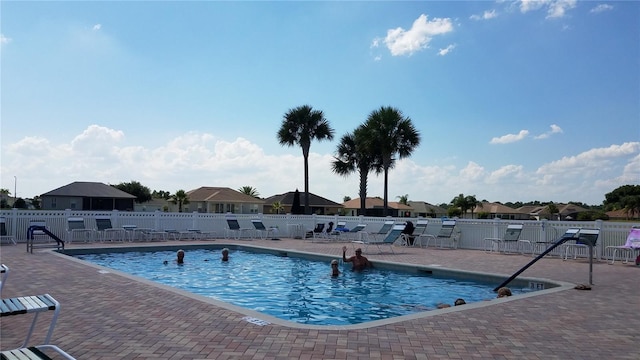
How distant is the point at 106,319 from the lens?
17.4ft

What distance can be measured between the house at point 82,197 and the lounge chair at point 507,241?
114 feet

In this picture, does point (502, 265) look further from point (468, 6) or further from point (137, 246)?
point (137, 246)

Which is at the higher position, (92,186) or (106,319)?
(92,186)

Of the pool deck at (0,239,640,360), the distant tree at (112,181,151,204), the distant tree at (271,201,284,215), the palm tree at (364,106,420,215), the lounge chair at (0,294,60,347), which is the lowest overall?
the pool deck at (0,239,640,360)

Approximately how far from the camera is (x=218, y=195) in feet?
150

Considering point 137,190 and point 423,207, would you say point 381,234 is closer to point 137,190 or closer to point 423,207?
point 423,207

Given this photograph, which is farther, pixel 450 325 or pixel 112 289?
pixel 112 289

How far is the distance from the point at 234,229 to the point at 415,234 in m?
7.27

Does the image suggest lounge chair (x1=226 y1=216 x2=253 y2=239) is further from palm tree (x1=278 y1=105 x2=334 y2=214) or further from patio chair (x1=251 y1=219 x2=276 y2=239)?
palm tree (x1=278 y1=105 x2=334 y2=214)

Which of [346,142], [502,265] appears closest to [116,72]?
[502,265]

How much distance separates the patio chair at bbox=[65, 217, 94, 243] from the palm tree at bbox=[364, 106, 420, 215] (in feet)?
53.5

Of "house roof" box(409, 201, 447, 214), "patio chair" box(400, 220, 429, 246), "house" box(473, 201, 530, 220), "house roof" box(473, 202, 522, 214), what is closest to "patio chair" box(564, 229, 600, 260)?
"patio chair" box(400, 220, 429, 246)

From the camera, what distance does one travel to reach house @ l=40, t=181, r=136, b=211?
1601 inches

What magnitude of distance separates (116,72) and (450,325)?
41.5 ft
